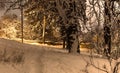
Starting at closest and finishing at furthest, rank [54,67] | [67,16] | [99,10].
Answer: [99,10] < [54,67] < [67,16]

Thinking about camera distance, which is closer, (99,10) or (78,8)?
(99,10)

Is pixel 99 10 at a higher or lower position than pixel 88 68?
higher

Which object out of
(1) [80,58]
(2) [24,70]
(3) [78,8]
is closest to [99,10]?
(3) [78,8]

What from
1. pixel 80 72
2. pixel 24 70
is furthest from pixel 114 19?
pixel 80 72

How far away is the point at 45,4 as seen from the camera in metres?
13.7

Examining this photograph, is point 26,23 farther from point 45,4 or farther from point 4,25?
point 45,4

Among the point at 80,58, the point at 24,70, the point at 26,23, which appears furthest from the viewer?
the point at 26,23

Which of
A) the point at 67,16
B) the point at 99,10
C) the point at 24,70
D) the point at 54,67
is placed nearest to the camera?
the point at 99,10

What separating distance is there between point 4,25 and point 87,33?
1167 inches

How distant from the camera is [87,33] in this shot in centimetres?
505

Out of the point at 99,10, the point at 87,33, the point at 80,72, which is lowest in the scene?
the point at 80,72

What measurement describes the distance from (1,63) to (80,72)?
211 centimetres

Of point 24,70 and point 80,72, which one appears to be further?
point 80,72

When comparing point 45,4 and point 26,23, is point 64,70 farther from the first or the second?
point 26,23
